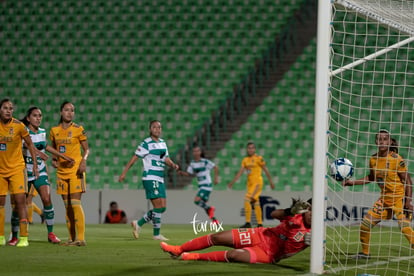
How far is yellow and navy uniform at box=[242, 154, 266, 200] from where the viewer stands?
17.8 meters

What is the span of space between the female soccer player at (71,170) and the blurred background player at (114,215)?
828 cm

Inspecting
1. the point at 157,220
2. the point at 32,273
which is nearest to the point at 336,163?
the point at 32,273

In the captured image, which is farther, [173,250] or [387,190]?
[387,190]

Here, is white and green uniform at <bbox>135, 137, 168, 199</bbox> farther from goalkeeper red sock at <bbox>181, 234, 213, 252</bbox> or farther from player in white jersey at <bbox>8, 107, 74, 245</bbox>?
goalkeeper red sock at <bbox>181, 234, 213, 252</bbox>

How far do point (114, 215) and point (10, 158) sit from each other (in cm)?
913

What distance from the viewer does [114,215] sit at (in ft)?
63.1

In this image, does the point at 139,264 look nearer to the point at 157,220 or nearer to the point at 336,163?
the point at 336,163

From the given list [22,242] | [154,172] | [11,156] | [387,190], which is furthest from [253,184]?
[11,156]

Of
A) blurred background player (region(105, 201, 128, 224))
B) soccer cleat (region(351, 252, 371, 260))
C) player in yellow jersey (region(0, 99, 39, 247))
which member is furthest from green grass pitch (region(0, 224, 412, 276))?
blurred background player (region(105, 201, 128, 224))

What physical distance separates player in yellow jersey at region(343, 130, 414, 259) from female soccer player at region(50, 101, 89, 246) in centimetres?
379

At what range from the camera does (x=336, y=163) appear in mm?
8578

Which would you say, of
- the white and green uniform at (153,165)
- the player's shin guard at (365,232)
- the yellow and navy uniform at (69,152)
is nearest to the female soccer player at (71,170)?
the yellow and navy uniform at (69,152)

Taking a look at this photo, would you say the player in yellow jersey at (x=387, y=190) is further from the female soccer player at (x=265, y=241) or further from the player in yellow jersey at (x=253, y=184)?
the player in yellow jersey at (x=253, y=184)

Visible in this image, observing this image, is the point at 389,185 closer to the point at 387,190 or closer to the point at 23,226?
the point at 387,190
